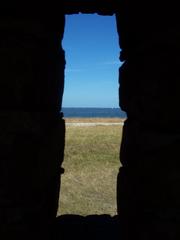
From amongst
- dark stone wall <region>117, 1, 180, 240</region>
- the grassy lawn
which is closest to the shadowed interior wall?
dark stone wall <region>117, 1, 180, 240</region>

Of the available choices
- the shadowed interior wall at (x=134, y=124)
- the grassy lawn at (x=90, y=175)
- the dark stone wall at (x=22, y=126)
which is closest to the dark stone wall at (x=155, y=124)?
the shadowed interior wall at (x=134, y=124)

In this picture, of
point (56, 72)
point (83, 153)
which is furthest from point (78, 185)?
point (56, 72)

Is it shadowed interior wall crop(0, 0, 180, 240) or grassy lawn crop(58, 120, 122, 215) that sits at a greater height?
shadowed interior wall crop(0, 0, 180, 240)

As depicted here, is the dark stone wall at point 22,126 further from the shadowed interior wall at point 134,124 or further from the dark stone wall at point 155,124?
the dark stone wall at point 155,124

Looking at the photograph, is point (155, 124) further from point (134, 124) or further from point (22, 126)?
point (22, 126)

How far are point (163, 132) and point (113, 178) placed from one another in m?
6.37

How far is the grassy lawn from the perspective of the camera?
6.04 metres

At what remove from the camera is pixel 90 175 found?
8.37 m

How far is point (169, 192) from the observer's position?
1.95 metres

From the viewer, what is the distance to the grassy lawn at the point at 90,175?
6039mm

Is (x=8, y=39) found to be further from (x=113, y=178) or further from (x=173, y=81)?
(x=113, y=178)

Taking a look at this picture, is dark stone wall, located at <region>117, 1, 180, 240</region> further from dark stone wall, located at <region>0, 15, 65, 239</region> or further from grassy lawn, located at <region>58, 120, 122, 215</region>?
grassy lawn, located at <region>58, 120, 122, 215</region>

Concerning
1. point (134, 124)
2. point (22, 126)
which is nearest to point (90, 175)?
point (134, 124)

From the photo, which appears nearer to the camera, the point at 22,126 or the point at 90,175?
the point at 22,126
